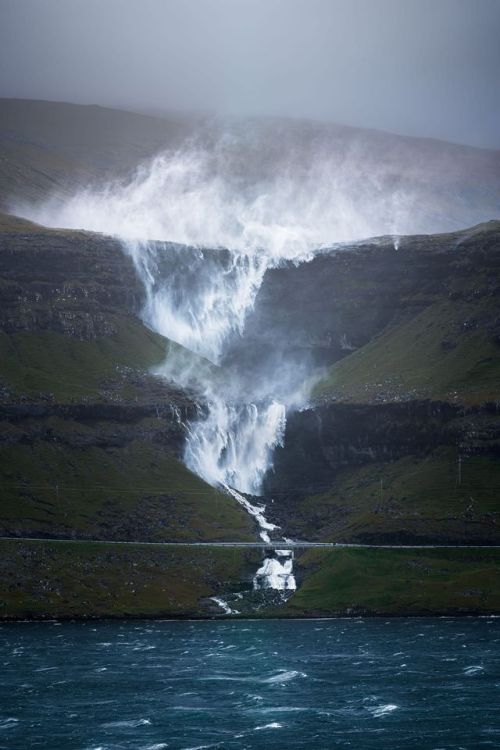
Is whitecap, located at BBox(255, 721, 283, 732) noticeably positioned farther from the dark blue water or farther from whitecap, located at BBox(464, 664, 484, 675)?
whitecap, located at BBox(464, 664, 484, 675)

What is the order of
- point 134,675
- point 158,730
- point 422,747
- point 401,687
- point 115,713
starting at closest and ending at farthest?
point 422,747
point 158,730
point 115,713
point 401,687
point 134,675

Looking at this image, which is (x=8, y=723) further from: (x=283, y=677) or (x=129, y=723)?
(x=283, y=677)

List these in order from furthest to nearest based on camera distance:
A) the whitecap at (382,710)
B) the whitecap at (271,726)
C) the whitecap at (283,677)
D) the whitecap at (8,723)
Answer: the whitecap at (283,677) → the whitecap at (382,710) → the whitecap at (8,723) → the whitecap at (271,726)

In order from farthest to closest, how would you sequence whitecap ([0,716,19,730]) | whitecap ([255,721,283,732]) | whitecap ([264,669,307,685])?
1. whitecap ([264,669,307,685])
2. whitecap ([0,716,19,730])
3. whitecap ([255,721,283,732])

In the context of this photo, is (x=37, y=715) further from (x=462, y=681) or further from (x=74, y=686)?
(x=462, y=681)

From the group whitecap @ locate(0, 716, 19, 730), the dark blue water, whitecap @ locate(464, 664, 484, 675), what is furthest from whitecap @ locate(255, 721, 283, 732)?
whitecap @ locate(464, 664, 484, 675)

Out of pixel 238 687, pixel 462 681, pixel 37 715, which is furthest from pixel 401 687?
pixel 37 715

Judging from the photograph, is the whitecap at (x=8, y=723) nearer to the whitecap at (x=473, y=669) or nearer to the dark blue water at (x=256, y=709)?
the dark blue water at (x=256, y=709)

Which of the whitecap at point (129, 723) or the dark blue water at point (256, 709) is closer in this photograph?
the dark blue water at point (256, 709)

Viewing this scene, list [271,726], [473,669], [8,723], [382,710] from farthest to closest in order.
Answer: [473,669] → [382,710] → [8,723] → [271,726]

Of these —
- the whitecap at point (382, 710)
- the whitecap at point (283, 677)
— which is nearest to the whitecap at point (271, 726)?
the whitecap at point (382, 710)

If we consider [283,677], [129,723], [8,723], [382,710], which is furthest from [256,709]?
[8,723]
